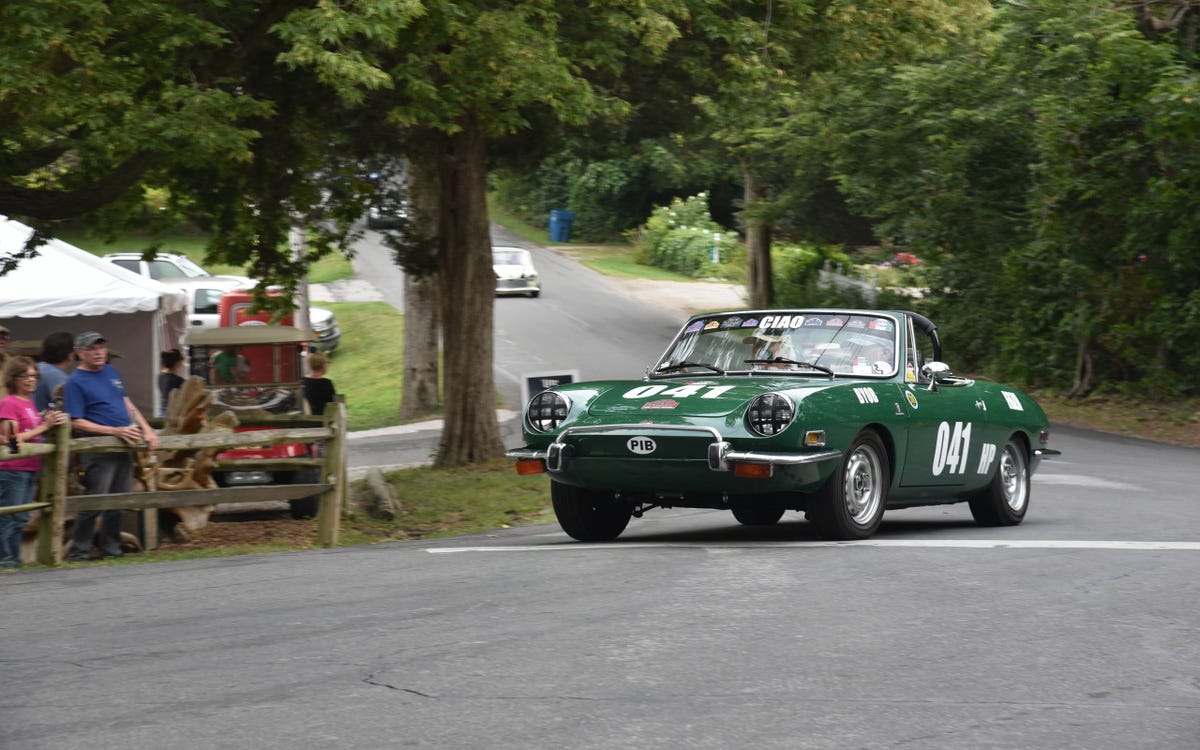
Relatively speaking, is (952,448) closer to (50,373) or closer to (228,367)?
(50,373)

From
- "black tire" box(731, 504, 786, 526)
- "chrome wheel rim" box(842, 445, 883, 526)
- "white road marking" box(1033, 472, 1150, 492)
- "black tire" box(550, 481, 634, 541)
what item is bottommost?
"white road marking" box(1033, 472, 1150, 492)

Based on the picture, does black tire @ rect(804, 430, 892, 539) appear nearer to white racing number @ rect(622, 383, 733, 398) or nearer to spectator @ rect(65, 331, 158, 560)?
white racing number @ rect(622, 383, 733, 398)

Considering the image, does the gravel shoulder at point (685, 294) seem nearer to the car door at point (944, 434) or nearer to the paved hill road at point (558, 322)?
the paved hill road at point (558, 322)

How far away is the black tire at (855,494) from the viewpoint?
9.64 meters

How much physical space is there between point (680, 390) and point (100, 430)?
423cm

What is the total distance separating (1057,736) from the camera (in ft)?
16.5

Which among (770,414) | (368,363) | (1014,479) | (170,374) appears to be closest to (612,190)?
(368,363)

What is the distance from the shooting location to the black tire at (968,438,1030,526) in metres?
11.8

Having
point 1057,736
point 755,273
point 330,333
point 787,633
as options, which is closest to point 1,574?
point 787,633

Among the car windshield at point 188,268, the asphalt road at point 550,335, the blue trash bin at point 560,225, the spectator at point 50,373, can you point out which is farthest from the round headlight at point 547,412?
the blue trash bin at point 560,225

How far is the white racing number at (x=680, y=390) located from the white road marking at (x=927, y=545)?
0.97m

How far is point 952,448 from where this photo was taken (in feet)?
35.6

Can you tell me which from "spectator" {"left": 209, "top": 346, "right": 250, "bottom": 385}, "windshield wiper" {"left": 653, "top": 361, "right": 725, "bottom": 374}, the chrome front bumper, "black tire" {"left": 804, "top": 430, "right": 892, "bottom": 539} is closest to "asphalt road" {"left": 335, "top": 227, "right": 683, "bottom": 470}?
"spectator" {"left": 209, "top": 346, "right": 250, "bottom": 385}

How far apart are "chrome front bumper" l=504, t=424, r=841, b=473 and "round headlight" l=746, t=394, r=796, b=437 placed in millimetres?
158
